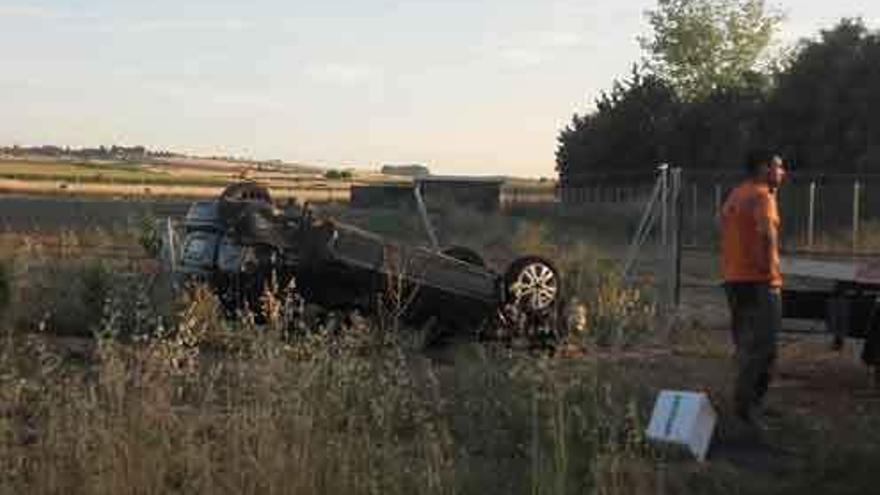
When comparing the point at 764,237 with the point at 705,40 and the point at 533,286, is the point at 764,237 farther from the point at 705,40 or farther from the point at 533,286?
the point at 705,40

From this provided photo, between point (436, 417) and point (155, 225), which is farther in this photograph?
point (155, 225)

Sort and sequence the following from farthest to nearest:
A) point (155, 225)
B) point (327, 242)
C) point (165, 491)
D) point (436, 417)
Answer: point (155, 225), point (327, 242), point (436, 417), point (165, 491)

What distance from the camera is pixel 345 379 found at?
22.8 feet

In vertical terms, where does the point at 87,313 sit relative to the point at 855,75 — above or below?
below

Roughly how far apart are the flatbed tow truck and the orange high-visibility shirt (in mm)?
1854

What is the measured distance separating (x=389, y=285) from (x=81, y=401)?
6.86 m

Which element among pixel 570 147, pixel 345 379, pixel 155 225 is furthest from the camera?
pixel 570 147

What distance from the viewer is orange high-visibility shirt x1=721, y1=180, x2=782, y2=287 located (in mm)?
9805

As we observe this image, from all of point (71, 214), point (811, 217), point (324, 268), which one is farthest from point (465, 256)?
point (71, 214)

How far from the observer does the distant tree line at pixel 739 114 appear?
157 ft

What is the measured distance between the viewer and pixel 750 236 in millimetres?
9875

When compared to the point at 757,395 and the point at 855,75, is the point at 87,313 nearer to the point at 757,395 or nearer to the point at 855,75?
the point at 757,395

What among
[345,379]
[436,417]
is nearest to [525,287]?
[436,417]

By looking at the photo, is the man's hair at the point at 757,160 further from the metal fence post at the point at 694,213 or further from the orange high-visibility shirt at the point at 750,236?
the metal fence post at the point at 694,213
